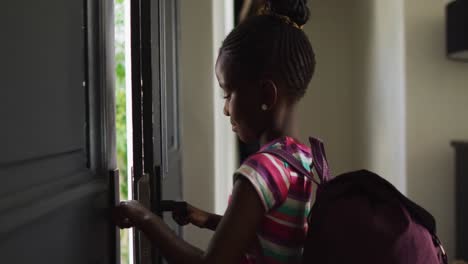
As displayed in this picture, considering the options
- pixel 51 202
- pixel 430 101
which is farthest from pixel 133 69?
pixel 430 101

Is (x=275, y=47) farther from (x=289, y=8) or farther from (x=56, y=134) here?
(x=56, y=134)

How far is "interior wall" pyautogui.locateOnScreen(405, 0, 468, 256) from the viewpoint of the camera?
2.34m

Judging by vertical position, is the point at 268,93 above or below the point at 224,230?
above

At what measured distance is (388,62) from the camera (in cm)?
259

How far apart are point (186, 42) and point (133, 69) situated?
854 mm

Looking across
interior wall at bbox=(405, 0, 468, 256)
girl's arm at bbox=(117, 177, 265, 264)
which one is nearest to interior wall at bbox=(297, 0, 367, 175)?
interior wall at bbox=(405, 0, 468, 256)

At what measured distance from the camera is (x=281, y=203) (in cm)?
76

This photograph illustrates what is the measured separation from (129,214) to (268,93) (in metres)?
0.32

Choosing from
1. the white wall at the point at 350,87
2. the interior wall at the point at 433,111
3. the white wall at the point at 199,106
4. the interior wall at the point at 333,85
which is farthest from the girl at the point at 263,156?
the interior wall at the point at 333,85

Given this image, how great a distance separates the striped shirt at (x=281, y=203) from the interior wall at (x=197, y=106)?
2.73 feet

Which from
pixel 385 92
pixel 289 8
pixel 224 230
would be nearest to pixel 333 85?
pixel 385 92

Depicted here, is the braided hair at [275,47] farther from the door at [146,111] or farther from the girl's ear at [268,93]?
the door at [146,111]

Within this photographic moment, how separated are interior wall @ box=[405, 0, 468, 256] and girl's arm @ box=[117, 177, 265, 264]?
6.11ft

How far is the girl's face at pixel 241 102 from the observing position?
0.84 meters
